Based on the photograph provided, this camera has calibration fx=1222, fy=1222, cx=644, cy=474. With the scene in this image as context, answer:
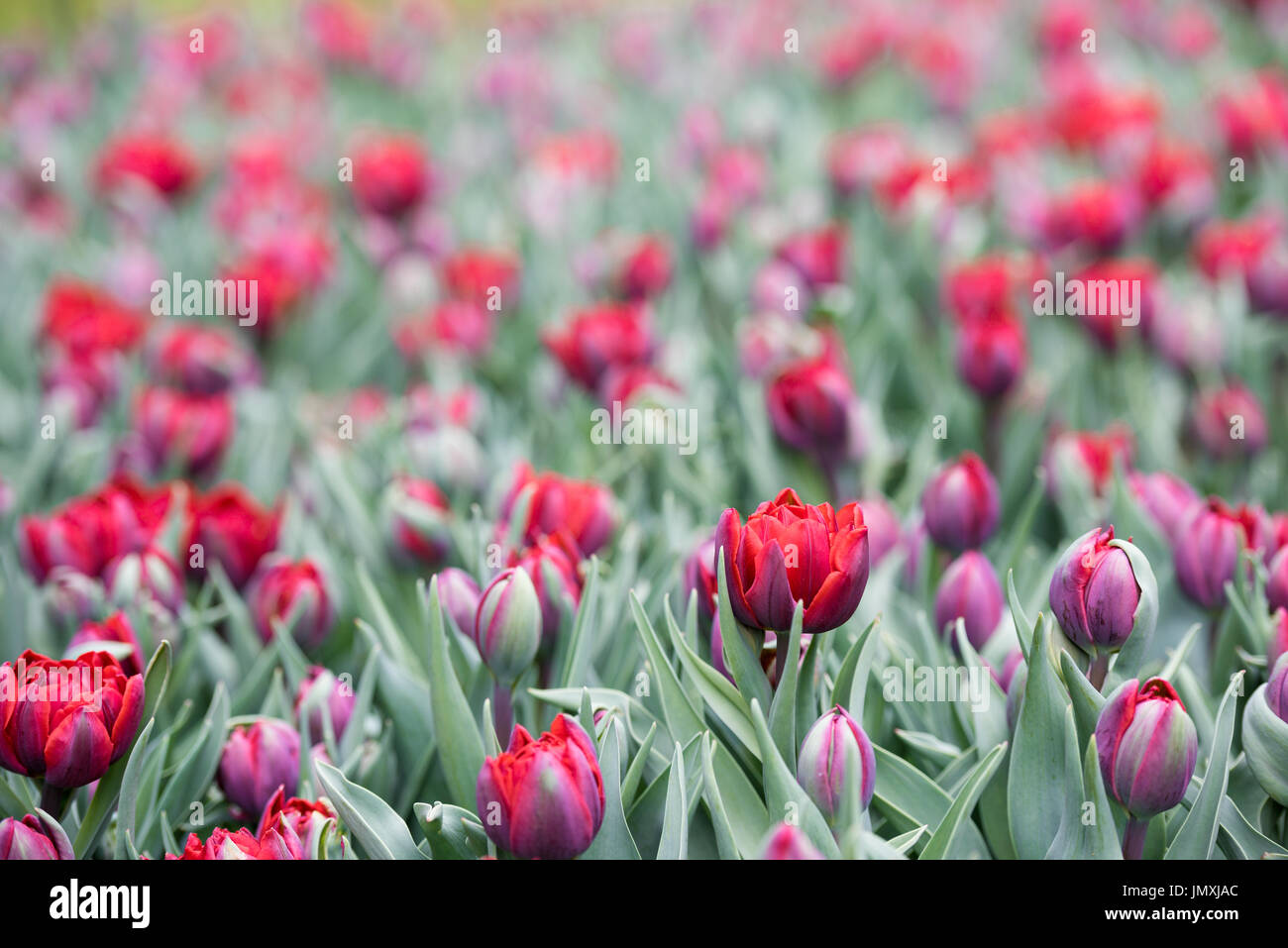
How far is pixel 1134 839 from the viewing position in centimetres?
110

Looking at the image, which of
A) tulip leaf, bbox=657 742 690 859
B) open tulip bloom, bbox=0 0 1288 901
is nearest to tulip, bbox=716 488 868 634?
open tulip bloom, bbox=0 0 1288 901

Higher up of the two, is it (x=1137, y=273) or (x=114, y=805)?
(x=1137, y=273)

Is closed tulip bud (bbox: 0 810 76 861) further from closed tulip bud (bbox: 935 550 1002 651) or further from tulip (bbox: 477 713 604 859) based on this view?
closed tulip bud (bbox: 935 550 1002 651)

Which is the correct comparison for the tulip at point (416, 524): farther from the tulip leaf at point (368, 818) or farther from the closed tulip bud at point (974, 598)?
the closed tulip bud at point (974, 598)

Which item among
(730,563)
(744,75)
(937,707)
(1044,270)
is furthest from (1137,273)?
(744,75)

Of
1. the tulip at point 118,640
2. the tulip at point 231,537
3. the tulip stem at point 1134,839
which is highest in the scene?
the tulip at point 231,537

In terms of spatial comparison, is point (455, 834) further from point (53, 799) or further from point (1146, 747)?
point (1146, 747)

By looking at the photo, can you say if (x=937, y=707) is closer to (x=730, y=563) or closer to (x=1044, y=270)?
(x=730, y=563)

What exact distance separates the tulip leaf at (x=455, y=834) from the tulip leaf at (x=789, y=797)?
10.8 inches

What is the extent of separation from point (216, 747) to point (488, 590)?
354mm

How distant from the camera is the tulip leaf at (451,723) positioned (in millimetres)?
1202

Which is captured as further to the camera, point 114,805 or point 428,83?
point 428,83

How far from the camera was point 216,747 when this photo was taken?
1.30 meters

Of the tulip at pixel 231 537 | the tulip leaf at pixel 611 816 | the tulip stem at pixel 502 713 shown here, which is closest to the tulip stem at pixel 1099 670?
the tulip leaf at pixel 611 816
